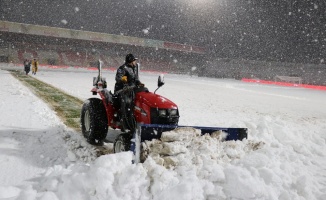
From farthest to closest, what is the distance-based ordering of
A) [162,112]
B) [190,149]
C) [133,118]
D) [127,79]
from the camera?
1. [127,79]
2. [133,118]
3. [162,112]
4. [190,149]

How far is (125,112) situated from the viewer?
12.7 ft

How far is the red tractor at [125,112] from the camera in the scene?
3521 millimetres

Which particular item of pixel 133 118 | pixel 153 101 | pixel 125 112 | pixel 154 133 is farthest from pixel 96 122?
pixel 154 133

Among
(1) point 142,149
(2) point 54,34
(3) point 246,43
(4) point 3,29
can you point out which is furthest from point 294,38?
(1) point 142,149

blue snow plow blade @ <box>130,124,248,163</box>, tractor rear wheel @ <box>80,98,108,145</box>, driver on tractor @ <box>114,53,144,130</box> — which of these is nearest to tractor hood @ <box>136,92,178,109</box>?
driver on tractor @ <box>114,53,144,130</box>

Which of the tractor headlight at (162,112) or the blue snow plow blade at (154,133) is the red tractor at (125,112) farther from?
the blue snow plow blade at (154,133)

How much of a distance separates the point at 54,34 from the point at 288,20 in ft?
103

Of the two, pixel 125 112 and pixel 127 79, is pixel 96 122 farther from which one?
pixel 127 79

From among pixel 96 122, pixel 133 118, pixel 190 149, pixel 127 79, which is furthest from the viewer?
pixel 96 122

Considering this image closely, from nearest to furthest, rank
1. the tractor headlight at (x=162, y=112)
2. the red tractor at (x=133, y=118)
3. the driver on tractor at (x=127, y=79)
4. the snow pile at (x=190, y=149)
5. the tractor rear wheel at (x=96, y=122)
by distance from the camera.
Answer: the snow pile at (x=190, y=149) → the red tractor at (x=133, y=118) → the tractor headlight at (x=162, y=112) → the driver on tractor at (x=127, y=79) → the tractor rear wheel at (x=96, y=122)

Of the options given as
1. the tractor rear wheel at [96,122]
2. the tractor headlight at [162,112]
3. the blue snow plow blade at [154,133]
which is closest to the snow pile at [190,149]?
the blue snow plow blade at [154,133]

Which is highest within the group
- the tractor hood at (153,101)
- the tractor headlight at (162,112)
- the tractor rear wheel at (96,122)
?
the tractor hood at (153,101)

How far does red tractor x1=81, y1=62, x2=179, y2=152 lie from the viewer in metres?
3.52

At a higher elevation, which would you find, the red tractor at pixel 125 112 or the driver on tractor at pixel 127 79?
the driver on tractor at pixel 127 79
